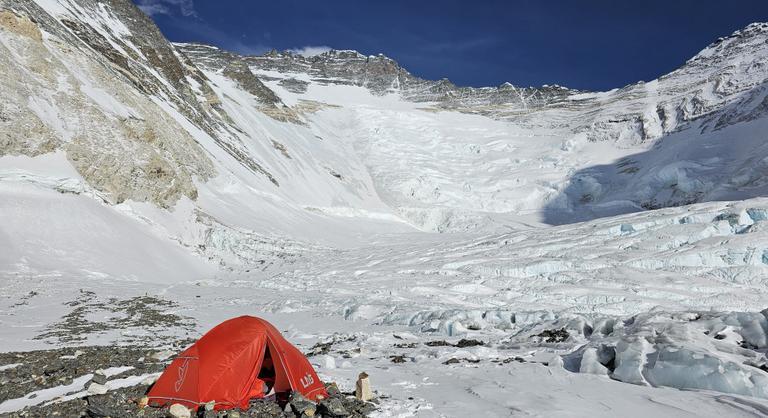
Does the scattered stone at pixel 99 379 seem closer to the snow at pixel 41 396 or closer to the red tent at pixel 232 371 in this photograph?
the snow at pixel 41 396

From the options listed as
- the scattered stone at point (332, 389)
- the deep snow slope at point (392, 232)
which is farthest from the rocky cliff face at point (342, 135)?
the scattered stone at point (332, 389)

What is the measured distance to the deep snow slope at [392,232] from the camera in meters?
9.55

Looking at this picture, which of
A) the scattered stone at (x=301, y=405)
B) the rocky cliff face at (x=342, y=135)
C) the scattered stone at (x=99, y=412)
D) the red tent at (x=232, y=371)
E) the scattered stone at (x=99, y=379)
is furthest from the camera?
the rocky cliff face at (x=342, y=135)

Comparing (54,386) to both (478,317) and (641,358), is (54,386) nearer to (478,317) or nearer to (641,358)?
(641,358)

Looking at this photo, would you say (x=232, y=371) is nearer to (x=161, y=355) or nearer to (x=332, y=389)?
(x=332, y=389)

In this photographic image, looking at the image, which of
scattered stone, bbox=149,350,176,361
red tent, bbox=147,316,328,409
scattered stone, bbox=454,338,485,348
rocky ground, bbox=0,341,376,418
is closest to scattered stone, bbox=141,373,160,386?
rocky ground, bbox=0,341,376,418

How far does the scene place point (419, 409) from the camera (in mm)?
7238

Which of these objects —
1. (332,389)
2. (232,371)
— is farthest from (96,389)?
(332,389)

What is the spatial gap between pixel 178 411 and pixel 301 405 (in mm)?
1804

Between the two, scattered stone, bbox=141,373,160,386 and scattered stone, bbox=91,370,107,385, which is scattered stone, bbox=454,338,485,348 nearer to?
scattered stone, bbox=141,373,160,386

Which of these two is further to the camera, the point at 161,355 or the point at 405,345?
the point at 405,345

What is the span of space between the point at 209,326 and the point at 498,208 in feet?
201

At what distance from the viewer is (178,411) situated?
6832mm

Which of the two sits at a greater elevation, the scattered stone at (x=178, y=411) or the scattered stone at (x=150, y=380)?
the scattered stone at (x=178, y=411)
